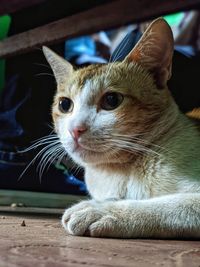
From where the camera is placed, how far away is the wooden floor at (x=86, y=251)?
31.3 inches

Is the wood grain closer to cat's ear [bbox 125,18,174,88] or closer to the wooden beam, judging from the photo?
cat's ear [bbox 125,18,174,88]

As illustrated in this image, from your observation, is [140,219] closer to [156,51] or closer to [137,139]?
[137,139]

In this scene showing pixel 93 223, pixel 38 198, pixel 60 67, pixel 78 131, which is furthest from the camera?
pixel 38 198

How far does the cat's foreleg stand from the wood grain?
0.03m

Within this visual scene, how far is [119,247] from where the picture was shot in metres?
0.94

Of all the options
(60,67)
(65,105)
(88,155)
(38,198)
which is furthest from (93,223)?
(38,198)

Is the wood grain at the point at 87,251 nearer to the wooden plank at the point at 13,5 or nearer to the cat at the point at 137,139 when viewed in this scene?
the cat at the point at 137,139

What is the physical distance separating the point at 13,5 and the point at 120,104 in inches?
41.4

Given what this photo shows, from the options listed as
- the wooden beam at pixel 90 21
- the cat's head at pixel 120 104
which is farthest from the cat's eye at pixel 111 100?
the wooden beam at pixel 90 21

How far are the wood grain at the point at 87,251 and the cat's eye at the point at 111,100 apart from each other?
13.0 inches

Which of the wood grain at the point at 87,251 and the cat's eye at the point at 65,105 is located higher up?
the cat's eye at the point at 65,105

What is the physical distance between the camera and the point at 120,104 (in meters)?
1.26

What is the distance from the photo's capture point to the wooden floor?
2.61 feet

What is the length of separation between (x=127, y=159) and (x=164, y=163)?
0.33 ft
